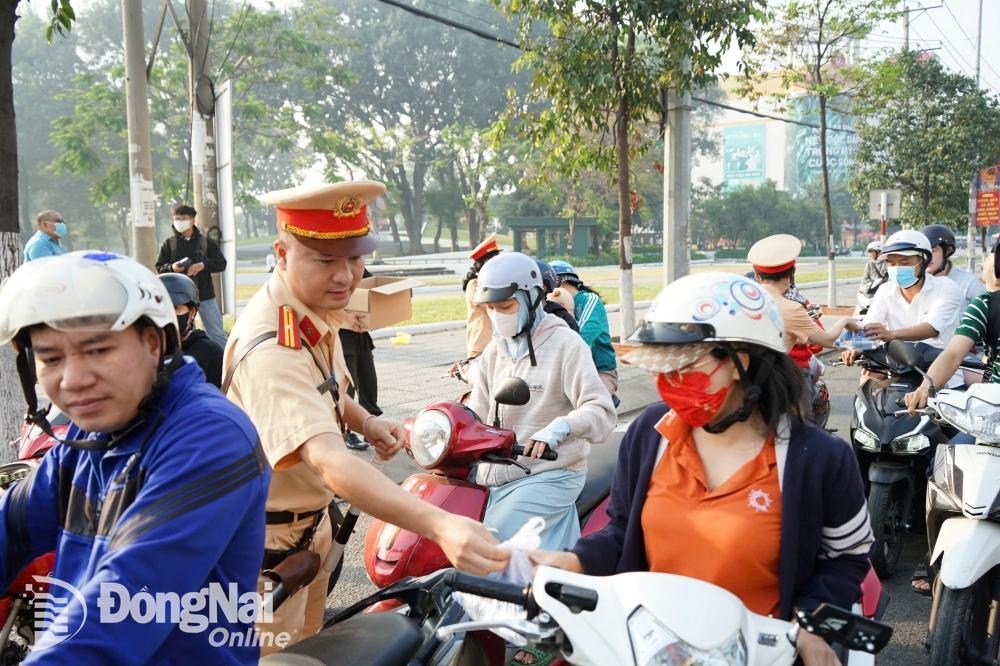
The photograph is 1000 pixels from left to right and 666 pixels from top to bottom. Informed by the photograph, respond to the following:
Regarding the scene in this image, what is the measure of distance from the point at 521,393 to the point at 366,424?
535mm

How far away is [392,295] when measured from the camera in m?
5.85

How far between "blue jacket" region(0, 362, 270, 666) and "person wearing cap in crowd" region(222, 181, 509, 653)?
45 centimetres

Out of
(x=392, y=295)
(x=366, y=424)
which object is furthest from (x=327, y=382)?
(x=392, y=295)

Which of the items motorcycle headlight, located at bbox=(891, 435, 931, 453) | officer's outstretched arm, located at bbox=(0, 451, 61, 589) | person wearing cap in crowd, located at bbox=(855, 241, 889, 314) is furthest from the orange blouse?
person wearing cap in crowd, located at bbox=(855, 241, 889, 314)

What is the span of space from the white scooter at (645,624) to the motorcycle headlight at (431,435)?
1.04 m

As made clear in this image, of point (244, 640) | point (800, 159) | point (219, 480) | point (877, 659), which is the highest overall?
point (800, 159)

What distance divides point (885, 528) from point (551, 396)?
87.4 inches

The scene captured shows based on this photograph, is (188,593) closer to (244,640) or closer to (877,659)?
(244,640)

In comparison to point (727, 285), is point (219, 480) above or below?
below

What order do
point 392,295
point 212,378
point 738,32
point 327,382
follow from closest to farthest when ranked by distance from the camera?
1. point 327,382
2. point 212,378
3. point 392,295
4. point 738,32

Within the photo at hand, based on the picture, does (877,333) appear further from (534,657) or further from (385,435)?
(385,435)

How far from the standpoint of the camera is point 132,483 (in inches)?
62.8

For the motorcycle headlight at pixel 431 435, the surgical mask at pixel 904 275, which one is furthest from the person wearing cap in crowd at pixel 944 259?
the motorcycle headlight at pixel 431 435

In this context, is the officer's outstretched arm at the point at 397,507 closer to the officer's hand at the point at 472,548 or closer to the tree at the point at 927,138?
the officer's hand at the point at 472,548
